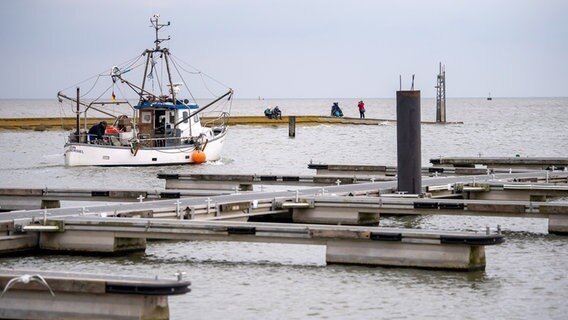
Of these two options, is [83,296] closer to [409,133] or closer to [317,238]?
[317,238]

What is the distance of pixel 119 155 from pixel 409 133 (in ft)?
82.3

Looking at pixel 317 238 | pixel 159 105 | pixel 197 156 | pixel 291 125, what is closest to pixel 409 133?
pixel 317 238

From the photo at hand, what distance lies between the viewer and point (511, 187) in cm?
3434

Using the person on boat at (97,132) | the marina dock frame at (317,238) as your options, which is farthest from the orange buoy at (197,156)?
the marina dock frame at (317,238)

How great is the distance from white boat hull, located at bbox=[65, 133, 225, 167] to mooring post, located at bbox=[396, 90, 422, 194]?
78.8 ft

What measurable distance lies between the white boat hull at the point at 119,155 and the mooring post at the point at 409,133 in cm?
2402

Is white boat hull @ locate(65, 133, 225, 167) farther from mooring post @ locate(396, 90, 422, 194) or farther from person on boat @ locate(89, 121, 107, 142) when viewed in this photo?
mooring post @ locate(396, 90, 422, 194)

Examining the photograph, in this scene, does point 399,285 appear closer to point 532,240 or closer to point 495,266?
point 495,266

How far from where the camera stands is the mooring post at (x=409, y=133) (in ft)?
101

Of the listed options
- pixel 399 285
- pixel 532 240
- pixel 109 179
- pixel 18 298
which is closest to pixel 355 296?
pixel 399 285

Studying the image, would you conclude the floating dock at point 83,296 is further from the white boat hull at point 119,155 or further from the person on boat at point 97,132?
the person on boat at point 97,132

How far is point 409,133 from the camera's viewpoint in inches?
1211

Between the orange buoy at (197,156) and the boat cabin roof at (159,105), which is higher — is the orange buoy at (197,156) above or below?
below

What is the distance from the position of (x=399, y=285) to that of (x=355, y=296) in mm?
1057
